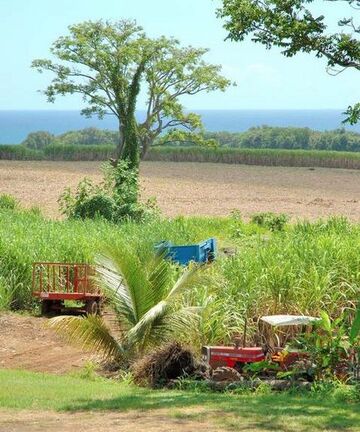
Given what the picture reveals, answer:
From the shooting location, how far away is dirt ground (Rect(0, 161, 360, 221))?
44.5 metres

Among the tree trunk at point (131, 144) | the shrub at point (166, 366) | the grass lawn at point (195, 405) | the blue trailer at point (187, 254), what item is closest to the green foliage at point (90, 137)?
the tree trunk at point (131, 144)

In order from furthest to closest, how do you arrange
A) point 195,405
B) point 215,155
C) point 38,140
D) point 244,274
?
point 38,140 → point 215,155 → point 244,274 → point 195,405

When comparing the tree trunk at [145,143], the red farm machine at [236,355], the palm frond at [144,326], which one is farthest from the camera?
the tree trunk at [145,143]

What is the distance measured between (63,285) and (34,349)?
3546mm

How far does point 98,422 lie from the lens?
9344 mm

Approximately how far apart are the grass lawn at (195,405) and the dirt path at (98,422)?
0.07 meters

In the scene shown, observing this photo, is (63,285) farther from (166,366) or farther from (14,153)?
(14,153)

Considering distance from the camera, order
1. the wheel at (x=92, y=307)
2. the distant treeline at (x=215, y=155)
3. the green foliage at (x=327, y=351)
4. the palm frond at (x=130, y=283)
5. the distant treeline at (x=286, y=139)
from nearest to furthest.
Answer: the green foliage at (x=327, y=351) < the palm frond at (x=130, y=283) < the wheel at (x=92, y=307) < the distant treeline at (x=215, y=155) < the distant treeline at (x=286, y=139)

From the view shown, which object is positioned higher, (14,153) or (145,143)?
(145,143)

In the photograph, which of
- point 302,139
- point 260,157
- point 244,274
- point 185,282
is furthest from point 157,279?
point 302,139

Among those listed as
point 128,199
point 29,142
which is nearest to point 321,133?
point 29,142

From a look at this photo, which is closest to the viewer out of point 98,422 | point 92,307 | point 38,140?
point 98,422

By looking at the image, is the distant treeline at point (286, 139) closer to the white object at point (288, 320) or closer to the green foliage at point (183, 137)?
the green foliage at point (183, 137)

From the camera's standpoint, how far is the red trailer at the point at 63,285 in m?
18.4
